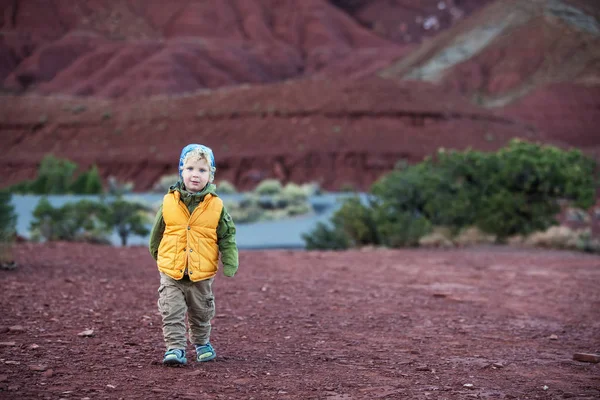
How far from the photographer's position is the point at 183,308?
18.6 feet

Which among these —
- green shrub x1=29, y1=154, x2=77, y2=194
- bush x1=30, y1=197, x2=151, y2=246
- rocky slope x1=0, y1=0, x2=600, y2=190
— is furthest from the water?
rocky slope x1=0, y1=0, x2=600, y2=190

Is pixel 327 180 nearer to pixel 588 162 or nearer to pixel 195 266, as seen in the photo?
pixel 588 162

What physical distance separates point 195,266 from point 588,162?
55.1 feet

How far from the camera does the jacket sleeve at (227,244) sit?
5781 millimetres

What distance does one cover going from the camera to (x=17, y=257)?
12031 mm

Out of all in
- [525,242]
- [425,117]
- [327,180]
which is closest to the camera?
[525,242]

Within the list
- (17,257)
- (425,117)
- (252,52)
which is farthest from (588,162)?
(252,52)

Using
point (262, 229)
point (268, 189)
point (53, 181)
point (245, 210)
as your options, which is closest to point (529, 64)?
point (268, 189)

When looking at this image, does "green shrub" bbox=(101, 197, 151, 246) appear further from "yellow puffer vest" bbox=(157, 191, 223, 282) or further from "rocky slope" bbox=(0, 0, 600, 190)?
"rocky slope" bbox=(0, 0, 600, 190)

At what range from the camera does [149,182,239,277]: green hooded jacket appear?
5734mm

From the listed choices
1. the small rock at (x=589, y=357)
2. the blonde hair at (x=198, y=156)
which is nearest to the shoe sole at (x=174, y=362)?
the blonde hair at (x=198, y=156)

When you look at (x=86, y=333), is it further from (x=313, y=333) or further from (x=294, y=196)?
(x=294, y=196)

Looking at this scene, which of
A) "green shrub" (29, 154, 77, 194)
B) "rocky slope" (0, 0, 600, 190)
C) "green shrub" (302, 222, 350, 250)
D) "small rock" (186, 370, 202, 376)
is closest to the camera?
"small rock" (186, 370, 202, 376)

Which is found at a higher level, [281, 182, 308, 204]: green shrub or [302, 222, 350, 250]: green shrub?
[281, 182, 308, 204]: green shrub
